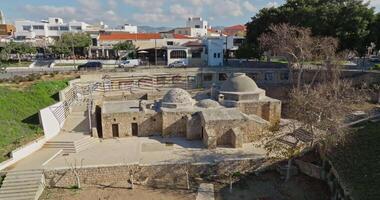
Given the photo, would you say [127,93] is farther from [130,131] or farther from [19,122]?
Result: [19,122]

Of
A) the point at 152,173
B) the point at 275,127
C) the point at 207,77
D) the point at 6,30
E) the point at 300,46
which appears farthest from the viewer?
the point at 6,30

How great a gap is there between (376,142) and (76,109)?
22383 millimetres

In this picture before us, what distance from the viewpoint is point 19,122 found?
22.8 metres

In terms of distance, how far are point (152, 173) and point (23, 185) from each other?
6856mm

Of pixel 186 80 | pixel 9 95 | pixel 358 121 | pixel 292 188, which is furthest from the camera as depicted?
pixel 186 80

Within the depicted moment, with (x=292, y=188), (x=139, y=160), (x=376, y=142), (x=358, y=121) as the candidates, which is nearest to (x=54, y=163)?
(x=139, y=160)

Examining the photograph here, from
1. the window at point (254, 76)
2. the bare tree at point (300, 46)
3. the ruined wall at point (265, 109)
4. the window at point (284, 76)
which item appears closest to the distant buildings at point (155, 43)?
the window at point (254, 76)

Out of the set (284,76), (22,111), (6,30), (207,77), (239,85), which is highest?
(6,30)

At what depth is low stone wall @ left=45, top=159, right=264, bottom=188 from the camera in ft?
58.9

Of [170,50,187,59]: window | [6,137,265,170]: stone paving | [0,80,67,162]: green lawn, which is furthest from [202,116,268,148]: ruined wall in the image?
[170,50,187,59]: window

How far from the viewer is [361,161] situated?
17.2 m

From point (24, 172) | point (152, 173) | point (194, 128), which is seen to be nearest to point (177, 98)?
point (194, 128)

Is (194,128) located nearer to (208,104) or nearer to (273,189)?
(208,104)

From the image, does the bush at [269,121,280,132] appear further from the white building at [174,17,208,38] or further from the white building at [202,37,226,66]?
the white building at [174,17,208,38]
